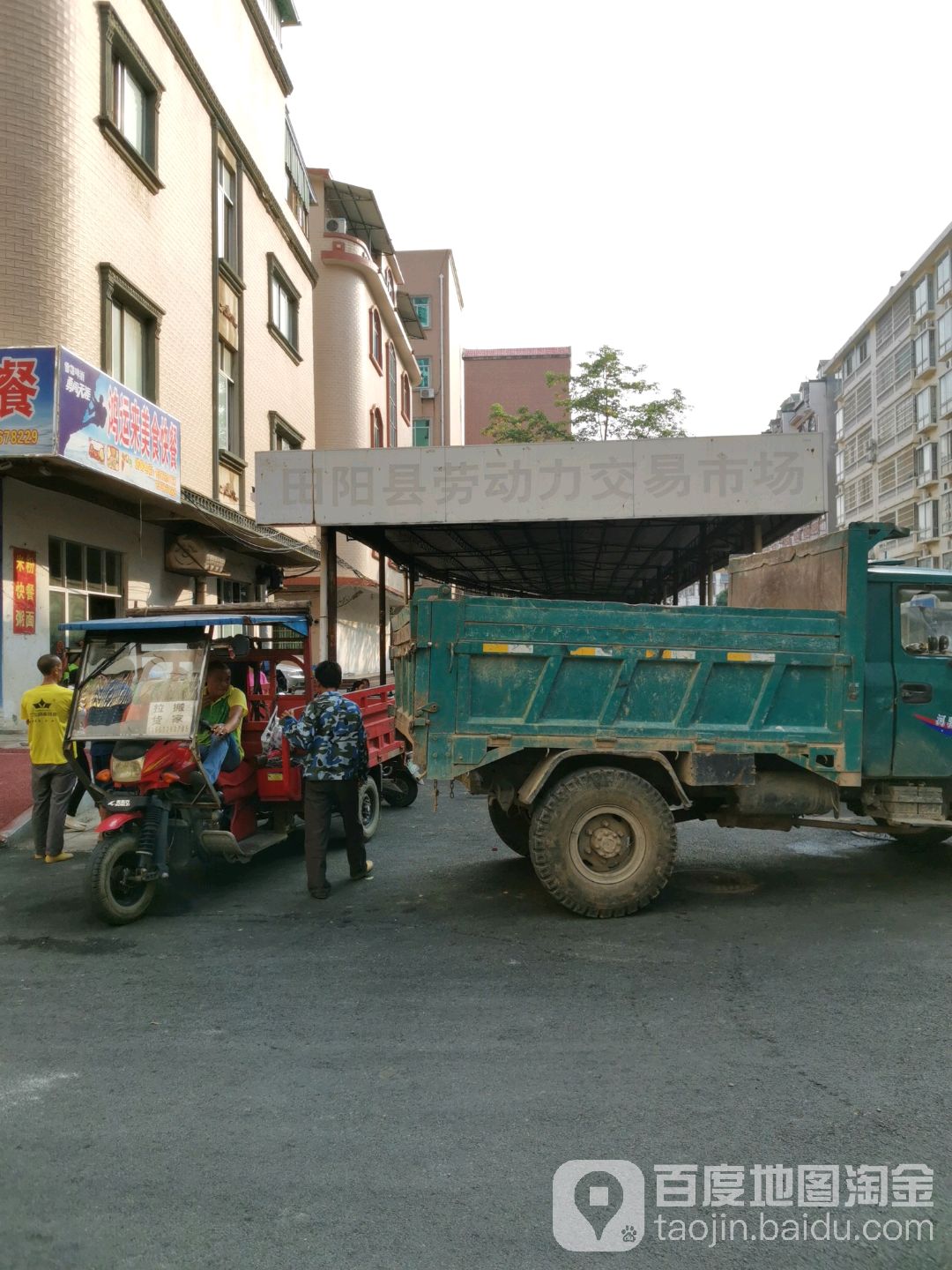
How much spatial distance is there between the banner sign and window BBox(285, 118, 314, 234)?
14868mm

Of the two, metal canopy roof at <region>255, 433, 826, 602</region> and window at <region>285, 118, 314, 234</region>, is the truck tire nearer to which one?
metal canopy roof at <region>255, 433, 826, 602</region>

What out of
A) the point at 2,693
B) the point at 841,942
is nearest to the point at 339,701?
the point at 841,942

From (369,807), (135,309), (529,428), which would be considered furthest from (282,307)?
(369,807)

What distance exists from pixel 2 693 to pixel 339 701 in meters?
6.36

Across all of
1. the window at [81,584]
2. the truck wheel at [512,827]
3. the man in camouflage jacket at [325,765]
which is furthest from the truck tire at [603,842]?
the window at [81,584]

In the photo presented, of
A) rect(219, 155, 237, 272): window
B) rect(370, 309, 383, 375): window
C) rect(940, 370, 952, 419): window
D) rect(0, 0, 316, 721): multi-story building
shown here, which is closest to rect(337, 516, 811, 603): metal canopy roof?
rect(0, 0, 316, 721): multi-story building

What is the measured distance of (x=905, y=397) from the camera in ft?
158

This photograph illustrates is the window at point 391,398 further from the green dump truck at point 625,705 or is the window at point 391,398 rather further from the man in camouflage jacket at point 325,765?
the green dump truck at point 625,705

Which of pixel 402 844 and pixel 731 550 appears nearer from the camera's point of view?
pixel 402 844

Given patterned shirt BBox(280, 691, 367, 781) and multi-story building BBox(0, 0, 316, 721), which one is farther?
multi-story building BBox(0, 0, 316, 721)

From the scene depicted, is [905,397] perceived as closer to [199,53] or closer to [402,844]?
[199,53]

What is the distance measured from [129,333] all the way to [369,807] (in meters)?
→ 9.19

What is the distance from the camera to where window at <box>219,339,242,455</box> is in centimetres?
1786

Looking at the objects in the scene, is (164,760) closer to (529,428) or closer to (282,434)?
(282,434)
